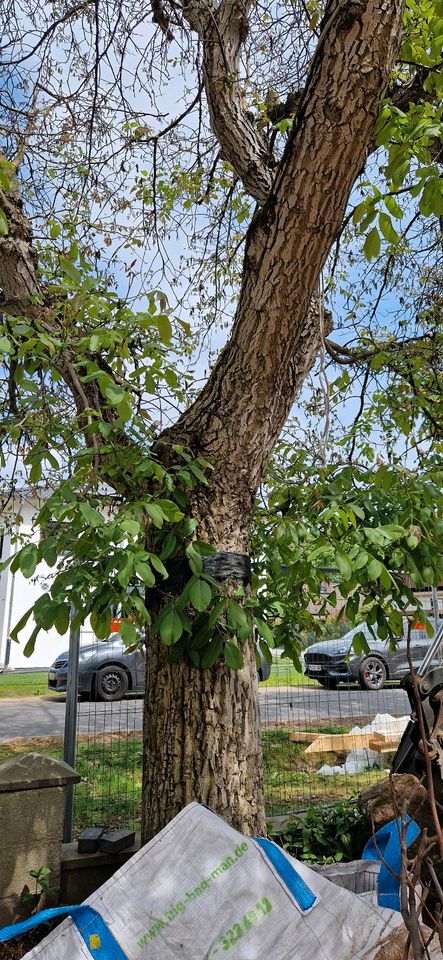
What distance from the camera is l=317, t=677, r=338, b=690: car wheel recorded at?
6491 mm

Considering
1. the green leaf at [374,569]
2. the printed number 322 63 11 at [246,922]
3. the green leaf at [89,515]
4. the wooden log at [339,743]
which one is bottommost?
the wooden log at [339,743]

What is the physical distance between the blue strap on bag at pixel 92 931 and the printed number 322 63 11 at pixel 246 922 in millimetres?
227

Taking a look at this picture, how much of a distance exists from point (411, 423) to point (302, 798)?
3.14 metres

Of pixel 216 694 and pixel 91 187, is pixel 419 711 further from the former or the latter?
pixel 91 187

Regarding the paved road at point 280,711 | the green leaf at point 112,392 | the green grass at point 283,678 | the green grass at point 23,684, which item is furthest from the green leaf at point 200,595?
the green grass at point 23,684

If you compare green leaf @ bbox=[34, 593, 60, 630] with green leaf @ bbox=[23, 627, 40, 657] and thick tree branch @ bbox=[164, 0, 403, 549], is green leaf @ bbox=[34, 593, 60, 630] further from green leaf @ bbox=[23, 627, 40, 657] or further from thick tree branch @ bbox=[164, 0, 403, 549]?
thick tree branch @ bbox=[164, 0, 403, 549]

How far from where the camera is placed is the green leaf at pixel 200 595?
2154mm

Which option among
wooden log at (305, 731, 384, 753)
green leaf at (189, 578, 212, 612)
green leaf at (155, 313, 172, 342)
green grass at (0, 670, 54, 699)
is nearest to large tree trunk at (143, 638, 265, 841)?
green leaf at (189, 578, 212, 612)

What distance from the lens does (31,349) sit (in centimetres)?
224

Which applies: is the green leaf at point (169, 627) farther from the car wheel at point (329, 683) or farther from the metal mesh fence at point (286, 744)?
the car wheel at point (329, 683)

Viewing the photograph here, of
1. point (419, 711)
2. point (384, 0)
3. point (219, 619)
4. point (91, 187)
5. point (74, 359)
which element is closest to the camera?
point (419, 711)

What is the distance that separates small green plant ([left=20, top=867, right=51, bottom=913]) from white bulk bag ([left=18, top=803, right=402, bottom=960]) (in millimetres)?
1698

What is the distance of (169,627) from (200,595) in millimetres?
143

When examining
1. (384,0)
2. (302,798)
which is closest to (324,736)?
(302,798)
